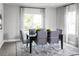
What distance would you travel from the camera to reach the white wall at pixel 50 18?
2952mm

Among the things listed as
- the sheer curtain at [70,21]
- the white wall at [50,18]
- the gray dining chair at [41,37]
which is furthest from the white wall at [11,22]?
the sheer curtain at [70,21]

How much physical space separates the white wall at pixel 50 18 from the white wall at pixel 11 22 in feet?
2.58

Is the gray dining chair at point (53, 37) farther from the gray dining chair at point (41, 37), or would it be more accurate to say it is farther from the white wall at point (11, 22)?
the white wall at point (11, 22)

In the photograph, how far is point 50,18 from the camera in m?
2.97

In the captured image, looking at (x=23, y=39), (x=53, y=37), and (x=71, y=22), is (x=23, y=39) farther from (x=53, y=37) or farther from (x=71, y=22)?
(x=71, y=22)

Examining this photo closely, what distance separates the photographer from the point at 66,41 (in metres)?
2.97

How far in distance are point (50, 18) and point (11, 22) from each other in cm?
106

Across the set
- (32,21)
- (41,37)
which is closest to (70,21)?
(41,37)

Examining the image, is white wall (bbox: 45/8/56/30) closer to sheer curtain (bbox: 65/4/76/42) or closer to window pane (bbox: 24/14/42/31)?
window pane (bbox: 24/14/42/31)

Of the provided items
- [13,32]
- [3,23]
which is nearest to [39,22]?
[13,32]

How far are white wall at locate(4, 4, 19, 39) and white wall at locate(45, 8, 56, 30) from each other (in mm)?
787

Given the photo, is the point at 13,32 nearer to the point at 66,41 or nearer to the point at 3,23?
the point at 3,23

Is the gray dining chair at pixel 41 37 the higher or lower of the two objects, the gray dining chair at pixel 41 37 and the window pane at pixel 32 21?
the lower

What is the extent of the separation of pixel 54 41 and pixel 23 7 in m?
1.25
